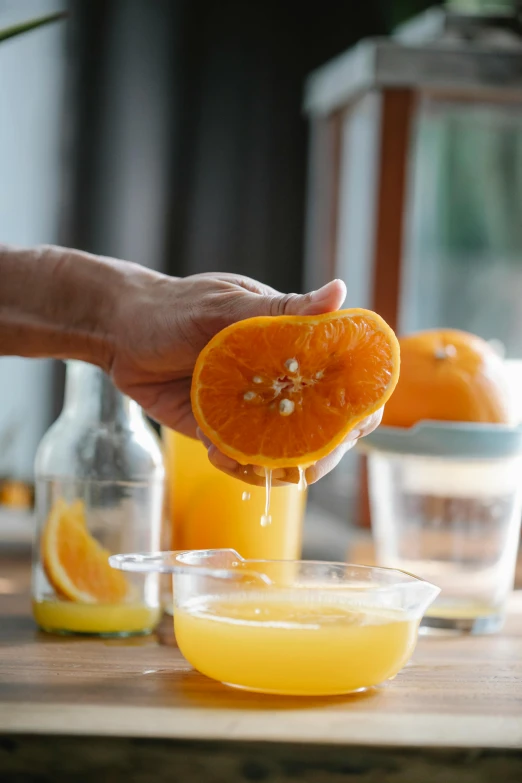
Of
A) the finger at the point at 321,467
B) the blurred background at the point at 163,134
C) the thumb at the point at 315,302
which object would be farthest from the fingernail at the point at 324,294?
the blurred background at the point at 163,134

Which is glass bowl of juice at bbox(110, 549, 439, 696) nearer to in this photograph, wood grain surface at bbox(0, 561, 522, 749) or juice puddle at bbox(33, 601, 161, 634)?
wood grain surface at bbox(0, 561, 522, 749)

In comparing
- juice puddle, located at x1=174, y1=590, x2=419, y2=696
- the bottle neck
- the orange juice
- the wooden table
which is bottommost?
the wooden table

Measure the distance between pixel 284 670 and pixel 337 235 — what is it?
4.46 ft

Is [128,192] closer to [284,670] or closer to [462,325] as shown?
[462,325]

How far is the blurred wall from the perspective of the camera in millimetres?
2809

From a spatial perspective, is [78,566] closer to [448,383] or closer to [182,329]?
[182,329]

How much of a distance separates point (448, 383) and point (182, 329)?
12.7 inches

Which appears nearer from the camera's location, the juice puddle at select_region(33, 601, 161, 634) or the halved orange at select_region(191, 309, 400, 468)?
the halved orange at select_region(191, 309, 400, 468)

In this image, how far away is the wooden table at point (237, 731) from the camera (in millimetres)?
621

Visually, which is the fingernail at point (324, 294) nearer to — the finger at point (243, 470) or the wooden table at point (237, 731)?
the finger at point (243, 470)

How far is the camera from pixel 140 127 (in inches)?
115

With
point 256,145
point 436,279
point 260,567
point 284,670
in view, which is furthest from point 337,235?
point 284,670

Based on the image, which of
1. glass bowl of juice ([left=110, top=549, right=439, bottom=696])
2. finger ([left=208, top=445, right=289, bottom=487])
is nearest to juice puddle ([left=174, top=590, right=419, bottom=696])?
glass bowl of juice ([left=110, top=549, right=439, bottom=696])

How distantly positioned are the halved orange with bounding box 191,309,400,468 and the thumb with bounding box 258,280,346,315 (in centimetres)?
1
